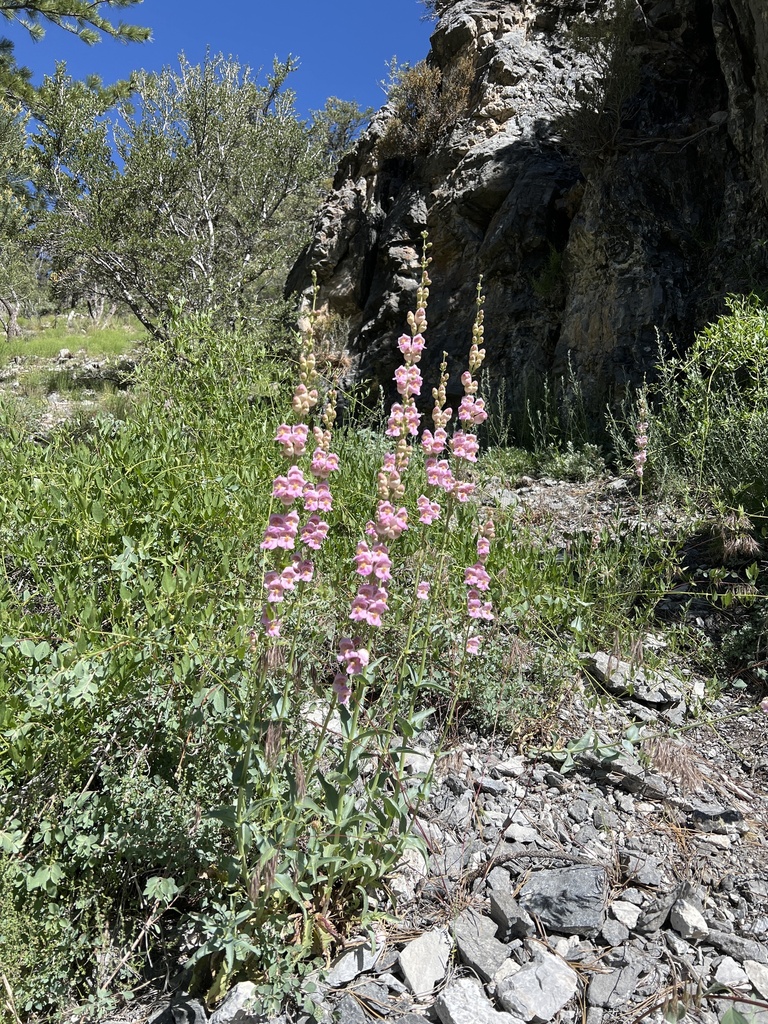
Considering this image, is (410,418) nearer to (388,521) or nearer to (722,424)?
(388,521)

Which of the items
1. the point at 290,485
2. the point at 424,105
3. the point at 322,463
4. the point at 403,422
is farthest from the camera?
the point at 424,105

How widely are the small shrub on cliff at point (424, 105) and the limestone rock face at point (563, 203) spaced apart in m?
0.10

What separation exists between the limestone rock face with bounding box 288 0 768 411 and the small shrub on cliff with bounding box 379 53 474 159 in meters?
0.10

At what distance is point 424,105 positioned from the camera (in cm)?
927

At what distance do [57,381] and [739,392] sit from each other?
1057 cm

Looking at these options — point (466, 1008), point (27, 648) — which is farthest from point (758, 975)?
point (27, 648)

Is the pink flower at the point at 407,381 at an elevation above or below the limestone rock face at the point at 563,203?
below

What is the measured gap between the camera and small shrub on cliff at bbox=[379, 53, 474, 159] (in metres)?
9.04

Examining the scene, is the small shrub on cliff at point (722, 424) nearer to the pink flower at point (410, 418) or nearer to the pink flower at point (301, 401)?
the pink flower at point (410, 418)

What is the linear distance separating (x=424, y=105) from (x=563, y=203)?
3.14 metres

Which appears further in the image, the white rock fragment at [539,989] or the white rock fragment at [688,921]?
the white rock fragment at [688,921]

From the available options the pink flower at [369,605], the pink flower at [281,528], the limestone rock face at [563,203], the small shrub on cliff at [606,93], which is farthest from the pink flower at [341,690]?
the small shrub on cliff at [606,93]

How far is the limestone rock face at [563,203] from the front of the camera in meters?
6.19

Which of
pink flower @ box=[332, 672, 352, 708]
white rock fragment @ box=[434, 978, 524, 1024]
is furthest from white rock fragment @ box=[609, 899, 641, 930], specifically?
pink flower @ box=[332, 672, 352, 708]
